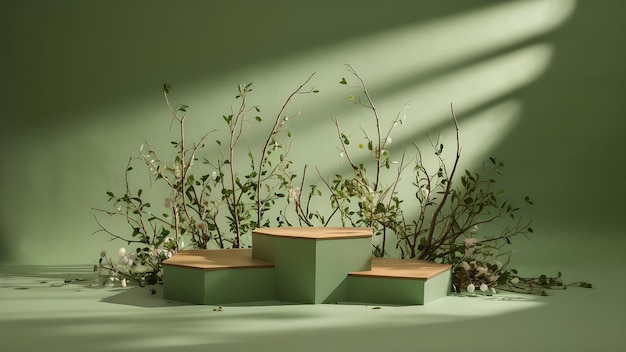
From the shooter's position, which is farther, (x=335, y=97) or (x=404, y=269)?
(x=335, y=97)

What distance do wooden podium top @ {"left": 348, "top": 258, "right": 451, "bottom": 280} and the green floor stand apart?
156mm

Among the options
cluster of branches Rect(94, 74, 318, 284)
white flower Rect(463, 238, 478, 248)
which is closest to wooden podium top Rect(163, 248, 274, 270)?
cluster of branches Rect(94, 74, 318, 284)

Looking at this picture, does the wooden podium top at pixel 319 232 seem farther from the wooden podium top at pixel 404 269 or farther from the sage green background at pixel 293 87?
the sage green background at pixel 293 87

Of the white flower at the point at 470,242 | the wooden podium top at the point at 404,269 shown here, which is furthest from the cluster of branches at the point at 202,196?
the white flower at the point at 470,242

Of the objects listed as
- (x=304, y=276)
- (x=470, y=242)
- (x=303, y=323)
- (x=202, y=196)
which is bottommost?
(x=303, y=323)

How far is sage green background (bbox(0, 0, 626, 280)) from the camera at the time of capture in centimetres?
615

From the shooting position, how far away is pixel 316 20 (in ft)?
20.9

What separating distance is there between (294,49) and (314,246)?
7.87 feet

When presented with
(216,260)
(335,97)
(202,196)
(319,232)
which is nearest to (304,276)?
(319,232)

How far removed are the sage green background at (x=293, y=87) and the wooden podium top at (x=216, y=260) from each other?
4.86ft

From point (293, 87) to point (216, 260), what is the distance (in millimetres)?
2070

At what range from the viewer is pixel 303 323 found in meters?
3.89

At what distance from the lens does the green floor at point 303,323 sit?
3.47 m

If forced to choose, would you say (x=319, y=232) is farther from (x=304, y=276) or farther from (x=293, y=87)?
(x=293, y=87)
